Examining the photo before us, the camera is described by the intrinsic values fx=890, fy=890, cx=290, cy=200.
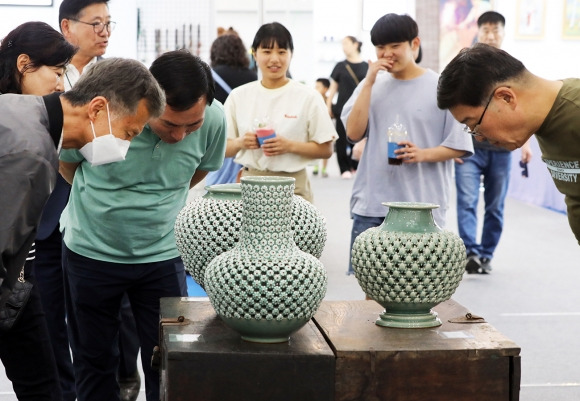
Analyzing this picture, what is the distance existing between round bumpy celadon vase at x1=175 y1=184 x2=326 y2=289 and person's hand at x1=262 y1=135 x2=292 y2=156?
5.32 ft

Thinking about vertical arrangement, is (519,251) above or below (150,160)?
below

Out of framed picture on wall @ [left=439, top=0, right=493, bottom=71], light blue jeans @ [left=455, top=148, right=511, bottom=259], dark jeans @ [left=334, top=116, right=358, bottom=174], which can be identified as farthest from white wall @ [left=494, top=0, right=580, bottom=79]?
light blue jeans @ [left=455, top=148, right=511, bottom=259]

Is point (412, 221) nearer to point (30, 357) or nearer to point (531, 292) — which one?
point (30, 357)

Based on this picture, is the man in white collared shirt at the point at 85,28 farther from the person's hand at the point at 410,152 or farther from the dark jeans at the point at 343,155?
the dark jeans at the point at 343,155

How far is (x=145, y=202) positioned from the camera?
2301 millimetres

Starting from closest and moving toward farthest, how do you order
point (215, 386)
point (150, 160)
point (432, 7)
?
point (215, 386)
point (150, 160)
point (432, 7)

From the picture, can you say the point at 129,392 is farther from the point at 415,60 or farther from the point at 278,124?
the point at 415,60

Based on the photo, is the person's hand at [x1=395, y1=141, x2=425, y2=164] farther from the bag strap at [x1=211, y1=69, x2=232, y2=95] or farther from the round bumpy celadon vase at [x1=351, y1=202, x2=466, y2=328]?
the bag strap at [x1=211, y1=69, x2=232, y2=95]

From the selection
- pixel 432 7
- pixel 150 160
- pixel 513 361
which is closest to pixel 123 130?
pixel 150 160

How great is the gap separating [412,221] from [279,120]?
1.92 m

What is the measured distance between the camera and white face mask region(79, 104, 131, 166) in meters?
1.76

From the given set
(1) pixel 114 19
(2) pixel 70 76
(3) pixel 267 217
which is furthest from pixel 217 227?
(1) pixel 114 19

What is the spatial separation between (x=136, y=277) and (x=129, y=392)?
75 centimetres

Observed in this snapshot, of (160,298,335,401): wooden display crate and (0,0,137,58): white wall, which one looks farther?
(0,0,137,58): white wall
